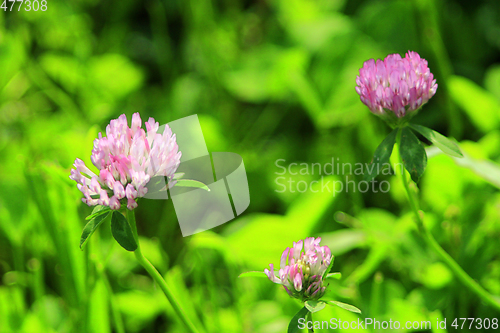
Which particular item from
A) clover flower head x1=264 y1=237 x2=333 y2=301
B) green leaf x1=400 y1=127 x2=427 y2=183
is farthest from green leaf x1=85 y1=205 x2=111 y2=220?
green leaf x1=400 y1=127 x2=427 y2=183

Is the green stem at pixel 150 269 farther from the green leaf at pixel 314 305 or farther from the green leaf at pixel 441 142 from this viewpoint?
the green leaf at pixel 441 142

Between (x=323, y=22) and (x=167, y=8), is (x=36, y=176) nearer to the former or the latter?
(x=323, y=22)

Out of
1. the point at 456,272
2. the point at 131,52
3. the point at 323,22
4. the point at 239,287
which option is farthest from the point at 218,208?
the point at 131,52

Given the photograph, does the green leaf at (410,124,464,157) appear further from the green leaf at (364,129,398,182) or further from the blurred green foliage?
the blurred green foliage

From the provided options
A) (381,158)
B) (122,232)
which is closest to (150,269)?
(122,232)

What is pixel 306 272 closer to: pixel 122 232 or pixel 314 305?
pixel 314 305

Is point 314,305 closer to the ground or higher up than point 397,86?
closer to the ground

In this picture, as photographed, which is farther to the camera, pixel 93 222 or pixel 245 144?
pixel 245 144
